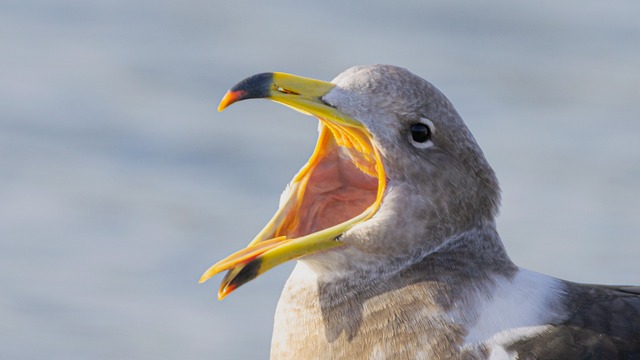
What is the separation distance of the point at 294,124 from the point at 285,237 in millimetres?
4864

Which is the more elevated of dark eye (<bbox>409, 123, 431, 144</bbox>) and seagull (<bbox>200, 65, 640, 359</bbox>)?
dark eye (<bbox>409, 123, 431, 144</bbox>)

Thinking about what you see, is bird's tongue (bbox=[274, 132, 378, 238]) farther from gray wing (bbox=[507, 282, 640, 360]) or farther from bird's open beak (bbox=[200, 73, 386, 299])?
gray wing (bbox=[507, 282, 640, 360])

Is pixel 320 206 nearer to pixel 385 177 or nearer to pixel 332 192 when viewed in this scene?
pixel 332 192

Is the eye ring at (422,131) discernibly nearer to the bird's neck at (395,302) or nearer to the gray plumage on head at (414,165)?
the gray plumage on head at (414,165)

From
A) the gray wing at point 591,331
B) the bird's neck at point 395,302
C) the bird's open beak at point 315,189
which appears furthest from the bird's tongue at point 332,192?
the gray wing at point 591,331

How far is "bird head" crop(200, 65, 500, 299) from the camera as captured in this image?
5227 millimetres

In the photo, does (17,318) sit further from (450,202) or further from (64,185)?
(450,202)

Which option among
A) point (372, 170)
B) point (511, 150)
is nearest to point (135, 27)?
point (511, 150)

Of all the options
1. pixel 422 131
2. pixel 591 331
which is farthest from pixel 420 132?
pixel 591 331

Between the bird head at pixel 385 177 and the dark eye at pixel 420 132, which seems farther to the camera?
the dark eye at pixel 420 132

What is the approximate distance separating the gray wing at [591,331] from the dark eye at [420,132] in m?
0.69

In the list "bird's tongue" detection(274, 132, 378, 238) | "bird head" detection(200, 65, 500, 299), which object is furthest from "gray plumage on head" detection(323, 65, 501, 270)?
"bird's tongue" detection(274, 132, 378, 238)

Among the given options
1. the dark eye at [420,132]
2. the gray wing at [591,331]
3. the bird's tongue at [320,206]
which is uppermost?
the dark eye at [420,132]

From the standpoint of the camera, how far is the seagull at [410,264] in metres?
5.23
